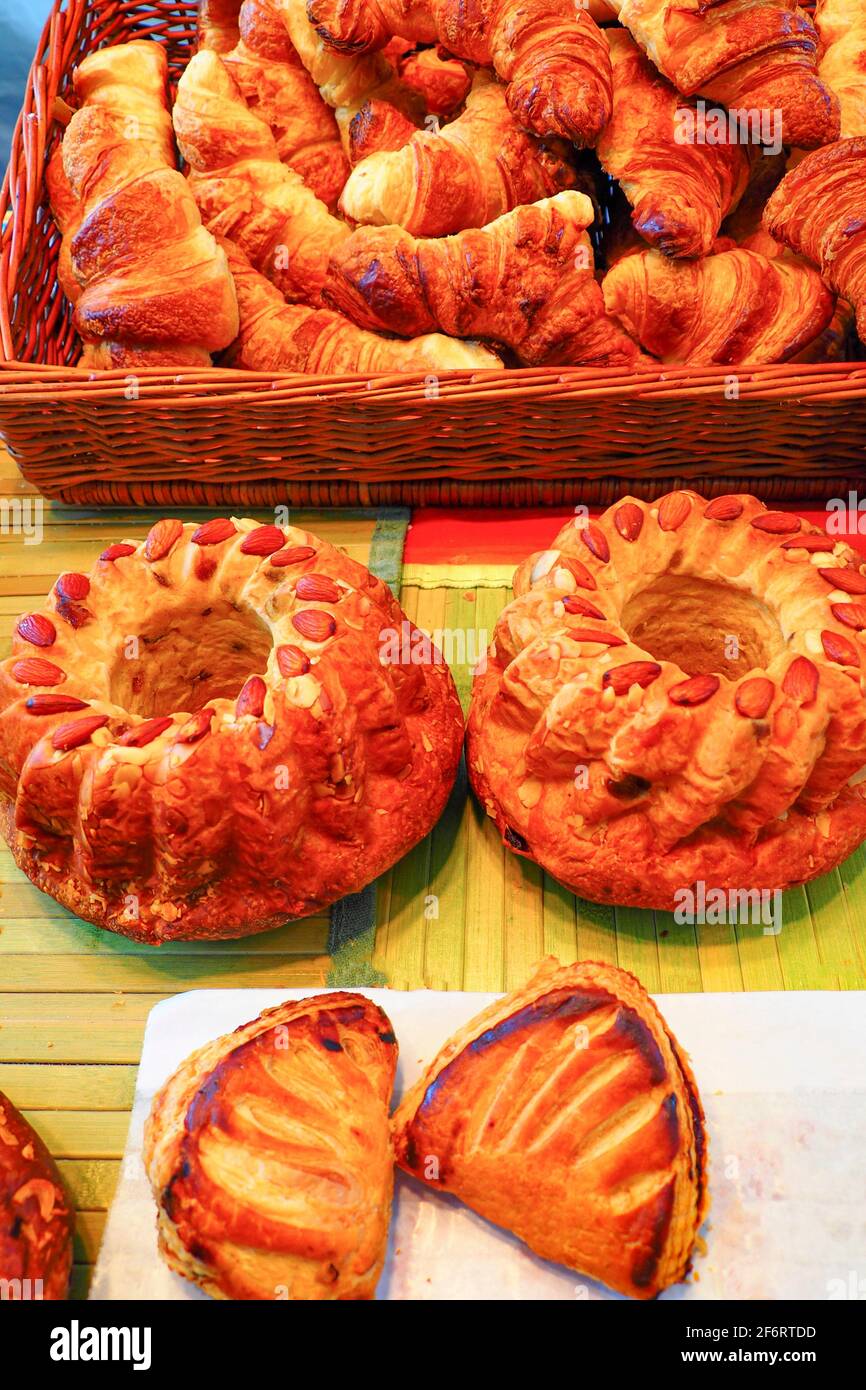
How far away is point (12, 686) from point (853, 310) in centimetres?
215

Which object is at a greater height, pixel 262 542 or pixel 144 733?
pixel 262 542

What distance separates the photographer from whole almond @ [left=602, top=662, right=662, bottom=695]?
5.88ft

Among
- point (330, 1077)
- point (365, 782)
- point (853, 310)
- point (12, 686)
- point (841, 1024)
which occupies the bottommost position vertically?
point (841, 1024)

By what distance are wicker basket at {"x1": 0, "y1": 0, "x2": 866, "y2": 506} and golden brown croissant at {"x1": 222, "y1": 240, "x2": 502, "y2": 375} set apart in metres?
0.15

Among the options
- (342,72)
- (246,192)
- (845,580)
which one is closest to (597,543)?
(845,580)

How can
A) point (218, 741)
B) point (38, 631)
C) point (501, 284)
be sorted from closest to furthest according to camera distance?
point (218, 741) < point (38, 631) < point (501, 284)

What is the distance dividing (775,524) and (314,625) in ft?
3.13

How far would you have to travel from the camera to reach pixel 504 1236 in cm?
163

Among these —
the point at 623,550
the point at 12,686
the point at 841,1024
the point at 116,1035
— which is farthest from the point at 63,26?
the point at 841,1024

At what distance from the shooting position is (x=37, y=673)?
194 cm

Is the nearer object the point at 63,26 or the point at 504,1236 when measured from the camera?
the point at 504,1236

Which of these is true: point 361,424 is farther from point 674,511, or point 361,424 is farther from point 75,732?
point 75,732

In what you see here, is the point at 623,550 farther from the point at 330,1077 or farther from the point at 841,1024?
the point at 330,1077

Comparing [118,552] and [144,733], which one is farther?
[118,552]
